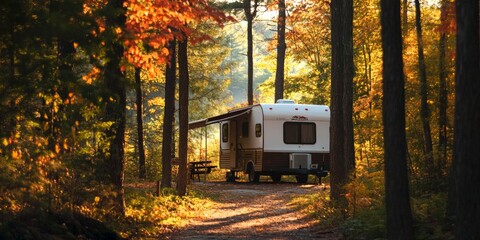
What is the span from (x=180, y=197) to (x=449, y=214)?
9372 millimetres

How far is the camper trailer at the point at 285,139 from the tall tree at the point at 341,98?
34.0 ft

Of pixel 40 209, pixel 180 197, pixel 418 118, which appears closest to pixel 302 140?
pixel 180 197

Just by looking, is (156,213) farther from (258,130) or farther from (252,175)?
(252,175)

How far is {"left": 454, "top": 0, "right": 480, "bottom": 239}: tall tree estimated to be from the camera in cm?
773

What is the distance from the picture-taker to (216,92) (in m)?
38.6

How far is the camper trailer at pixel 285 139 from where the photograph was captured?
1019 inches

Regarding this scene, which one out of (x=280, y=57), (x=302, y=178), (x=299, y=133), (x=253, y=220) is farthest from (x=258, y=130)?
(x=253, y=220)

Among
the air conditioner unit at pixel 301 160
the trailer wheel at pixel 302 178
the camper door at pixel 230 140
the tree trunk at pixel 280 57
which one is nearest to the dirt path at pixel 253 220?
the air conditioner unit at pixel 301 160

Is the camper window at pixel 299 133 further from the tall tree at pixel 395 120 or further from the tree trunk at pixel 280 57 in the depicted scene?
the tall tree at pixel 395 120

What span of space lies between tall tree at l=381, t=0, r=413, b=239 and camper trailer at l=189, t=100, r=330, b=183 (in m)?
17.2

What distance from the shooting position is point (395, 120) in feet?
27.8

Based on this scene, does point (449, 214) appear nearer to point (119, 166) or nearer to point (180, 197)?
point (119, 166)

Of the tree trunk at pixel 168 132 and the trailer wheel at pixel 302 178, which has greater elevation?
the tree trunk at pixel 168 132

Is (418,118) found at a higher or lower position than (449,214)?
higher
